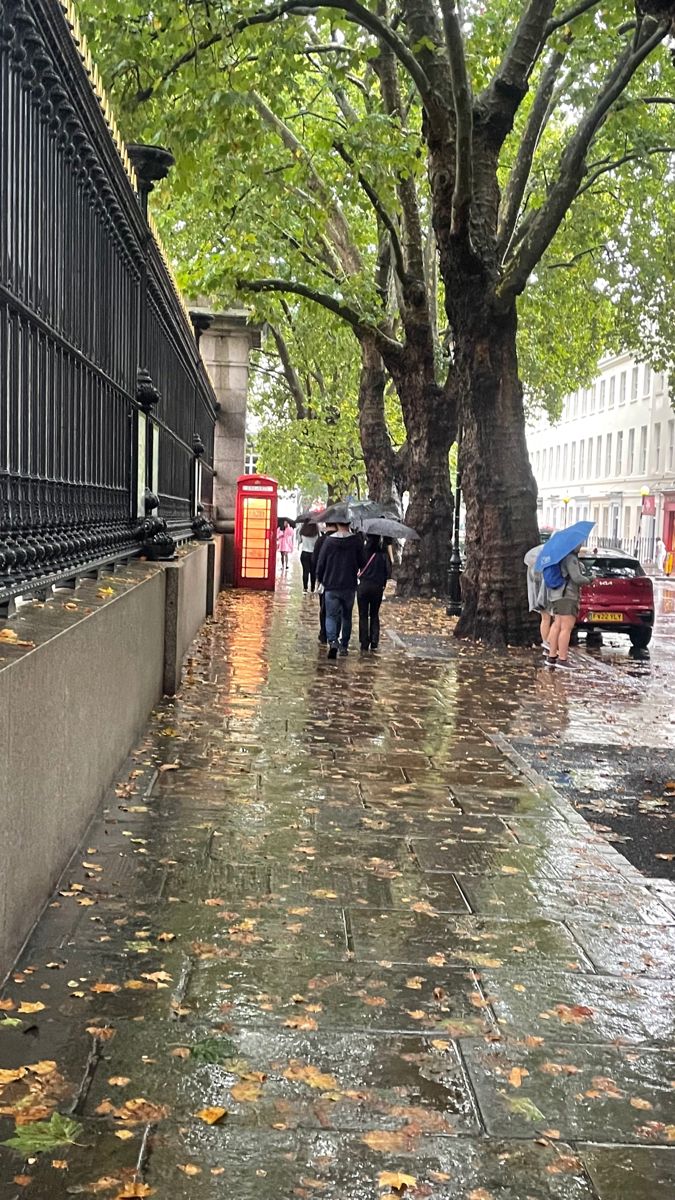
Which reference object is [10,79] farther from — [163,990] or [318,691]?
[318,691]

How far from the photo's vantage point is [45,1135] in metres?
3.24

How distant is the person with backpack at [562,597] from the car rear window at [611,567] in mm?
4156

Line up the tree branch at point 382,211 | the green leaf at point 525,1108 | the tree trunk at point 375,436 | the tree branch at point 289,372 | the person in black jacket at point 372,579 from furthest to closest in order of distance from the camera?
1. the tree branch at point 289,372
2. the tree trunk at point 375,436
3. the tree branch at point 382,211
4. the person in black jacket at point 372,579
5. the green leaf at point 525,1108

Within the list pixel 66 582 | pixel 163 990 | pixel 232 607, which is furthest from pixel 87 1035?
pixel 232 607

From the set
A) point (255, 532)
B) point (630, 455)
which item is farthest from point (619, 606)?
point (630, 455)

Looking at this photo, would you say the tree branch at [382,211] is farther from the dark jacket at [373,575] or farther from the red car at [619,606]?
the red car at [619,606]

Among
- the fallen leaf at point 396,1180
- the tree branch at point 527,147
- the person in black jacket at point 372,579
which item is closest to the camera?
the fallen leaf at point 396,1180

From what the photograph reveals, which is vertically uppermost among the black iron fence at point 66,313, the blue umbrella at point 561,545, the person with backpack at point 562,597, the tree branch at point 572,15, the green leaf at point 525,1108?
the tree branch at point 572,15

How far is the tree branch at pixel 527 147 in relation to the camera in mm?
18219

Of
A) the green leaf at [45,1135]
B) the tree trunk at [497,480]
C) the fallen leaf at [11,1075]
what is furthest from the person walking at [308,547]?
the green leaf at [45,1135]

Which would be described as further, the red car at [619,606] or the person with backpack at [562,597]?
the red car at [619,606]

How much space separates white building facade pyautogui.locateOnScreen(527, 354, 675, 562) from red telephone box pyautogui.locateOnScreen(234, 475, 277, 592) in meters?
30.4

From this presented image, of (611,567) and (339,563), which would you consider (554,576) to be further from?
(611,567)

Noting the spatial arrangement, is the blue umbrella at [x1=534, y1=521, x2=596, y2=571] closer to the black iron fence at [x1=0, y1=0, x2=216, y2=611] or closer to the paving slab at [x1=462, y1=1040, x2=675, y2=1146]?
the black iron fence at [x1=0, y1=0, x2=216, y2=611]
